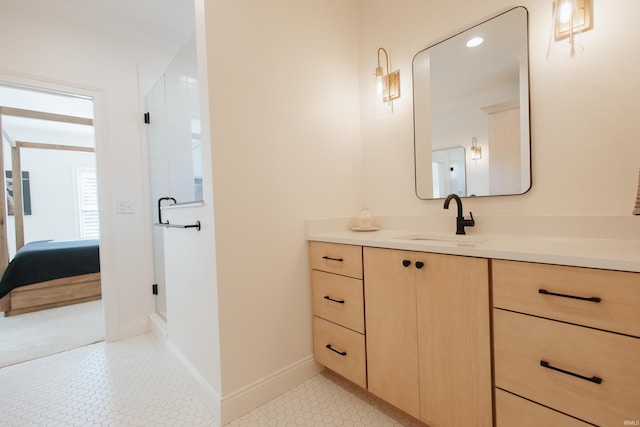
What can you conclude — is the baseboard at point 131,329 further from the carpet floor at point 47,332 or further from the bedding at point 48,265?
the bedding at point 48,265

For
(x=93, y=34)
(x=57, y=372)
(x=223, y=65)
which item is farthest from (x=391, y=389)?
(x=93, y=34)

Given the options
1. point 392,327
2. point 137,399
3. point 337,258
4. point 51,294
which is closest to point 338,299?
point 337,258

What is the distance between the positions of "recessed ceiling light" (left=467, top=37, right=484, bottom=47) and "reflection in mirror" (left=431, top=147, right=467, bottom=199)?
548mm

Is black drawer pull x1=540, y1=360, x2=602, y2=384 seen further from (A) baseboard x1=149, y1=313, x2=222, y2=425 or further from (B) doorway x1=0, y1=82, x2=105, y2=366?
(B) doorway x1=0, y1=82, x2=105, y2=366

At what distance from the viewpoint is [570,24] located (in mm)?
1153

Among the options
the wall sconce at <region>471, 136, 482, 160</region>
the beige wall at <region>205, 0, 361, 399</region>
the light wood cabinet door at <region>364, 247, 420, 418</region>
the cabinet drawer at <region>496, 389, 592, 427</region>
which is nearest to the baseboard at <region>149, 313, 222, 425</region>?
the beige wall at <region>205, 0, 361, 399</region>

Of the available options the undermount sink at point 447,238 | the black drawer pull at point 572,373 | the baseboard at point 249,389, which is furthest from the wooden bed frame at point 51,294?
the black drawer pull at point 572,373

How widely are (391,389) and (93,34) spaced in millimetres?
3289

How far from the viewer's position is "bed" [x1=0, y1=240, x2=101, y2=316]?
9.39 ft

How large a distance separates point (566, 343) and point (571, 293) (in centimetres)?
15

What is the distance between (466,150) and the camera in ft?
5.03

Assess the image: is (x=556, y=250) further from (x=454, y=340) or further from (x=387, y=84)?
(x=387, y=84)

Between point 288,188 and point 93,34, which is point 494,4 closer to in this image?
point 288,188

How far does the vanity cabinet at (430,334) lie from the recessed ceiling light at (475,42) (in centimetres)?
120
